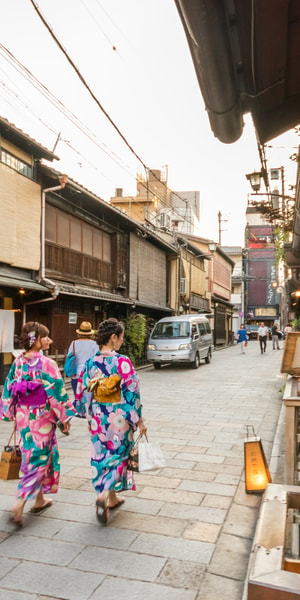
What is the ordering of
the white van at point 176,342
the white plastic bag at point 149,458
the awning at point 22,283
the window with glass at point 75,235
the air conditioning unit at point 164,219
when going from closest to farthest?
the white plastic bag at point 149,458 → the awning at point 22,283 → the window with glass at point 75,235 → the white van at point 176,342 → the air conditioning unit at point 164,219

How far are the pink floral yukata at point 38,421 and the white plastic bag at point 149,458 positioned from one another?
2.59 ft

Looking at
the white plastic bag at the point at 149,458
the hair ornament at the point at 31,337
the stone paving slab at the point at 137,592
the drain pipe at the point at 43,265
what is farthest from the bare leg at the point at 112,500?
the drain pipe at the point at 43,265

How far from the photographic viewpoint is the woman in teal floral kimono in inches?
161

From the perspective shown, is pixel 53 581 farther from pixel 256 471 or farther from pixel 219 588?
pixel 256 471

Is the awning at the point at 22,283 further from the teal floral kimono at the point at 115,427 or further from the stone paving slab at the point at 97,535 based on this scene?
the stone paving slab at the point at 97,535

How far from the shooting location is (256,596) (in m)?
1.79

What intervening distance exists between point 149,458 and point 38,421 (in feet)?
3.56

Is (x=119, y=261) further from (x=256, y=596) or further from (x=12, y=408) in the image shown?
(x=256, y=596)

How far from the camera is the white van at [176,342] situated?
18.0 meters

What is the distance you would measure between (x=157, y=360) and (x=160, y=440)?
35.9 ft

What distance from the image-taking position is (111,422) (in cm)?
416

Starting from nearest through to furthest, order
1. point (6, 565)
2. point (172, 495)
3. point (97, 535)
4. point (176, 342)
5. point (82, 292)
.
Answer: point (6, 565) → point (97, 535) → point (172, 495) → point (82, 292) → point (176, 342)

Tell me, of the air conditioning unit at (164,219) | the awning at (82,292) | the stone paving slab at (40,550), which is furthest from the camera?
the air conditioning unit at (164,219)

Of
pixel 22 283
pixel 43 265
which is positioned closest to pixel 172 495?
pixel 22 283
